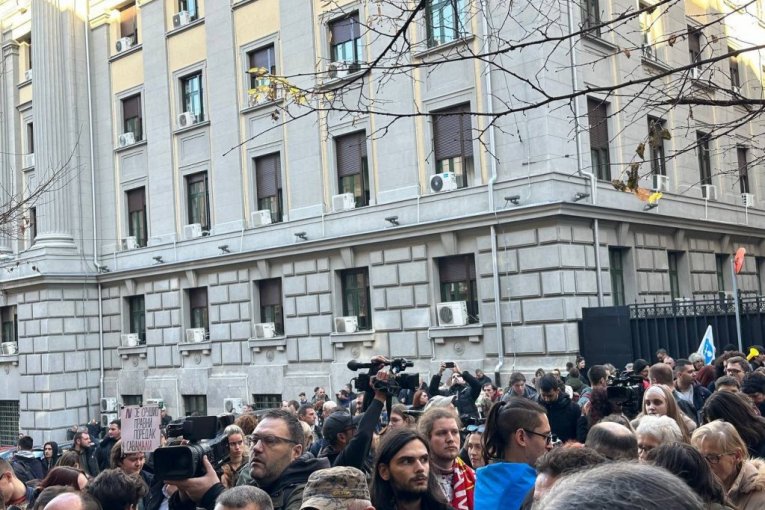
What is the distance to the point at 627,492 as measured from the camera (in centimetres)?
150

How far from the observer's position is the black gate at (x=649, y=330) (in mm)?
20281

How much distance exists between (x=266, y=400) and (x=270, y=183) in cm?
617

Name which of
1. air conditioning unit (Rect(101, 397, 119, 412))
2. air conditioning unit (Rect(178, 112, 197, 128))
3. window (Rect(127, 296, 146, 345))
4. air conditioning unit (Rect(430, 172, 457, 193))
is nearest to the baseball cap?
air conditioning unit (Rect(430, 172, 457, 193))

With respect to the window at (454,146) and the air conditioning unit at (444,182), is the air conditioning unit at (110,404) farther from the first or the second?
the window at (454,146)

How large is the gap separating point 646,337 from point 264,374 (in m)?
10.9

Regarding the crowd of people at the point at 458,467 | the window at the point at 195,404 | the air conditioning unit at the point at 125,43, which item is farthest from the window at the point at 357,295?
the crowd of people at the point at 458,467

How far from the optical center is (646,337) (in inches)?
803

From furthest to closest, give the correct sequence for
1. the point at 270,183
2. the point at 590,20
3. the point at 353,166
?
1. the point at 270,183
2. the point at 353,166
3. the point at 590,20

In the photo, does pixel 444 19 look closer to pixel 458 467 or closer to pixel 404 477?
pixel 458 467

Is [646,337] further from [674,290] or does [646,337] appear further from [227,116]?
[227,116]

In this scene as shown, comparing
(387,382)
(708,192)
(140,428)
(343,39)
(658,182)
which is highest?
(343,39)

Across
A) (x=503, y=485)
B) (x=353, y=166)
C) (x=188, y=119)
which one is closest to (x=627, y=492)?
(x=503, y=485)

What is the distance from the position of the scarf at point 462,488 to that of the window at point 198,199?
23386 mm

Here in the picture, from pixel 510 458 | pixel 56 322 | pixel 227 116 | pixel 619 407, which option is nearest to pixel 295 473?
pixel 510 458
